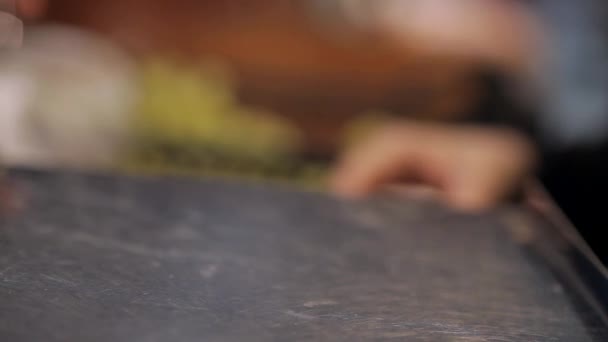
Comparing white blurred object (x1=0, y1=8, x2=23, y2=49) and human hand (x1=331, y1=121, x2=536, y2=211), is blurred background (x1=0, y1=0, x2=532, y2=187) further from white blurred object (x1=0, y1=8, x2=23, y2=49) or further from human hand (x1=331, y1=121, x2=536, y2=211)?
white blurred object (x1=0, y1=8, x2=23, y2=49)

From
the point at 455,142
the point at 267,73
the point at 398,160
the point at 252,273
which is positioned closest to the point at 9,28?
the point at 252,273

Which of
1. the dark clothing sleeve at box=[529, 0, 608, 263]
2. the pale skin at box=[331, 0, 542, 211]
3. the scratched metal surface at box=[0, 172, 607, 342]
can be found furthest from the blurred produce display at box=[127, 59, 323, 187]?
the scratched metal surface at box=[0, 172, 607, 342]

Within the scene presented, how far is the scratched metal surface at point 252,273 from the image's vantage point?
1.26 feet

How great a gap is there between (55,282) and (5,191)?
29 centimetres

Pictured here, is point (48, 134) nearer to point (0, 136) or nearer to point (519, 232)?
point (0, 136)

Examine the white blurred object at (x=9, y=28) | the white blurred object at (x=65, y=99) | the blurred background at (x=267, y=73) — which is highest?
the blurred background at (x=267, y=73)

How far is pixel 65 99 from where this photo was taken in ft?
6.19

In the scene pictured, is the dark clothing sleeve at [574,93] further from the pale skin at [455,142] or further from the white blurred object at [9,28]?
the white blurred object at [9,28]

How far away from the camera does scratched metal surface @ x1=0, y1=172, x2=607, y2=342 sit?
1.26 feet

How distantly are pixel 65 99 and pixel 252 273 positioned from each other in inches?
60.6

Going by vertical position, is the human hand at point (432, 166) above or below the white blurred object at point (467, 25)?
below

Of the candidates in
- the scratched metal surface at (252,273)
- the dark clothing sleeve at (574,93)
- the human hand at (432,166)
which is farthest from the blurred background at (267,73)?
the scratched metal surface at (252,273)

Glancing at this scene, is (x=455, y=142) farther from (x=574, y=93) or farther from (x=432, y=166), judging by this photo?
(x=574, y=93)

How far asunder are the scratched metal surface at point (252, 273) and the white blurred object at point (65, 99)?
3.02 feet
